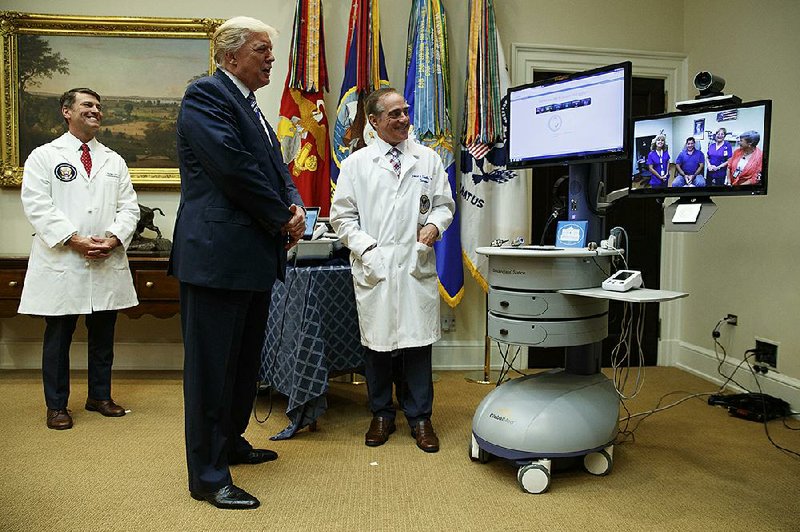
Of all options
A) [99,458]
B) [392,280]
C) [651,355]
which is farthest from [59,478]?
[651,355]

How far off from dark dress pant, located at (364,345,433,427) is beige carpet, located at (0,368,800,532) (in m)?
0.15

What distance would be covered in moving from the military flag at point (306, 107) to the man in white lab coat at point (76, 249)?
107 centimetres

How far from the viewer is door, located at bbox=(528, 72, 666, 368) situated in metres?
4.37

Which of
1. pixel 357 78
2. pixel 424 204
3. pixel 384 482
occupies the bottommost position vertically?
pixel 384 482

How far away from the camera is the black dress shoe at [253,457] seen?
2518 millimetres

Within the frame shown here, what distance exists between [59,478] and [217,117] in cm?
145

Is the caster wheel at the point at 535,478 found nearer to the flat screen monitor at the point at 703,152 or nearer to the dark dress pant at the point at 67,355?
the flat screen monitor at the point at 703,152

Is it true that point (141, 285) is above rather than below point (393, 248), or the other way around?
below

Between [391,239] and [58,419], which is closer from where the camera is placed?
[391,239]

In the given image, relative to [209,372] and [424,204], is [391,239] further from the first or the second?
[209,372]

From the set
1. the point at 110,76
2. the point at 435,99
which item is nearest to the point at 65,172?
the point at 110,76

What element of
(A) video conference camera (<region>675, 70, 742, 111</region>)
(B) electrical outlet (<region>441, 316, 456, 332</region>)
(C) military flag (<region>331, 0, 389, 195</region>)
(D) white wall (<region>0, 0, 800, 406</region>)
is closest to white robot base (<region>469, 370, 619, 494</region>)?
(A) video conference camera (<region>675, 70, 742, 111</region>)

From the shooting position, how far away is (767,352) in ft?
11.6

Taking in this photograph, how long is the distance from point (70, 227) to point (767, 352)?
362 centimetres
